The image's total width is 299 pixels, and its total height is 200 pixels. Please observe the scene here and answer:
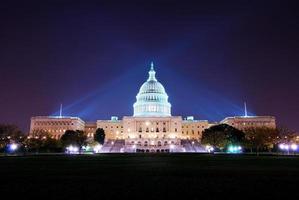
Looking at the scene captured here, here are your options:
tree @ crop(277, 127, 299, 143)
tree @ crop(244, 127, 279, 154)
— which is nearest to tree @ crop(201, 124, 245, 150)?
tree @ crop(244, 127, 279, 154)

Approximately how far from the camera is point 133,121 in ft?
588

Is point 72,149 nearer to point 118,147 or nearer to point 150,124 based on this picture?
point 118,147

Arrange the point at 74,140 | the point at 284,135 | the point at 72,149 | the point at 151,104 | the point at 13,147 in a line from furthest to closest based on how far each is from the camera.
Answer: the point at 151,104 → the point at 72,149 → the point at 74,140 → the point at 284,135 → the point at 13,147

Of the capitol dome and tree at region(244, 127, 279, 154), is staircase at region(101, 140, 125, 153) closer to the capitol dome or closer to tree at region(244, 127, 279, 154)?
the capitol dome

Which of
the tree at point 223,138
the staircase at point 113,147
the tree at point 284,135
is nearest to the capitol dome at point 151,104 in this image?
the staircase at point 113,147

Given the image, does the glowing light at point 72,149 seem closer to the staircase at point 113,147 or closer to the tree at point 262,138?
the staircase at point 113,147

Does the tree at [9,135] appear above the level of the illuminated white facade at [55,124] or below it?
below

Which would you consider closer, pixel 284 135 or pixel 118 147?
pixel 284 135

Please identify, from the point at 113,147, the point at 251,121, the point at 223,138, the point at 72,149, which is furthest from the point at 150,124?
the point at 223,138

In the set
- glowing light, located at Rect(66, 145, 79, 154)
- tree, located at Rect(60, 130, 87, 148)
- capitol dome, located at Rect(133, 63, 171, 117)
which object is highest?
capitol dome, located at Rect(133, 63, 171, 117)

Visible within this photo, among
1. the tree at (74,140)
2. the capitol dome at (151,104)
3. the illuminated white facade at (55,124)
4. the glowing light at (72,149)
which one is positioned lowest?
the glowing light at (72,149)

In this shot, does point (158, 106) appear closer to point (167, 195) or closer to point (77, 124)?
point (77, 124)

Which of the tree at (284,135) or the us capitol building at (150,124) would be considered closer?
the tree at (284,135)

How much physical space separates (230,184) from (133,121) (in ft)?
528
